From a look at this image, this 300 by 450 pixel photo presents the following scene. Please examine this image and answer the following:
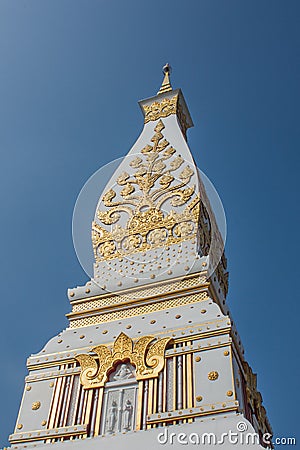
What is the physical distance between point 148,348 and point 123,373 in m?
0.42

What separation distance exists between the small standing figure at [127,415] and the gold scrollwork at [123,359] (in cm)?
33

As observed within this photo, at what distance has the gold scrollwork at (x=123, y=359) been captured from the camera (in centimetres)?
646

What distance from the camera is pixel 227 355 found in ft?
20.3

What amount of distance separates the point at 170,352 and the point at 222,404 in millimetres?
1047

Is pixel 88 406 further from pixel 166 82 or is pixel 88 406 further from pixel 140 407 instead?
pixel 166 82

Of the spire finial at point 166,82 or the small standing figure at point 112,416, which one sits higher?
the spire finial at point 166,82

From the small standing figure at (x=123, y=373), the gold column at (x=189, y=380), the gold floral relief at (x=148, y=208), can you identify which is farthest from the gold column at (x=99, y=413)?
the gold floral relief at (x=148, y=208)

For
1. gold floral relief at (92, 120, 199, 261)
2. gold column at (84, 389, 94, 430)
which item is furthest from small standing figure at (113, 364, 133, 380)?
gold floral relief at (92, 120, 199, 261)

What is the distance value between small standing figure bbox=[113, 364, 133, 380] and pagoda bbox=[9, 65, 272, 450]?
0.01 m

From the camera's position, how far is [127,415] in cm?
609

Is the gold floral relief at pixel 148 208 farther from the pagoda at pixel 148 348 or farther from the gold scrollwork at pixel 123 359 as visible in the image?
the gold scrollwork at pixel 123 359

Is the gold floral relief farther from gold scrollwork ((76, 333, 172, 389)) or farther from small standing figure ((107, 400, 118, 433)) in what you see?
small standing figure ((107, 400, 118, 433))

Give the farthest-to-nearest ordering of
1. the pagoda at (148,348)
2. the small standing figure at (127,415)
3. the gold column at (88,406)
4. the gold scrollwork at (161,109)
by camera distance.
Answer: the gold scrollwork at (161,109), the gold column at (88,406), the small standing figure at (127,415), the pagoda at (148,348)

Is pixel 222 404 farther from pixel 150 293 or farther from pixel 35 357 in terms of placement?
pixel 35 357
